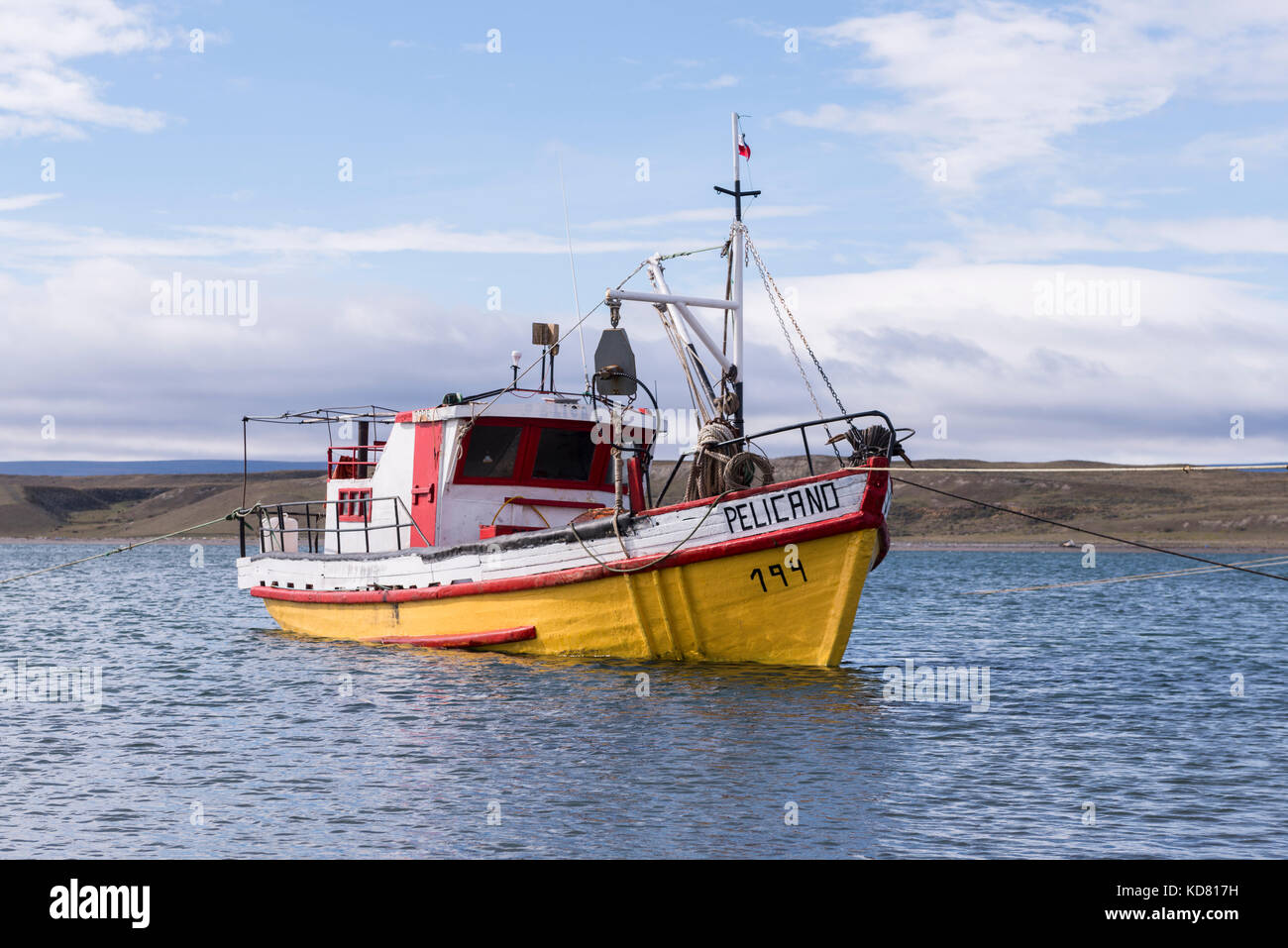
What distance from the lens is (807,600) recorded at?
58.5 ft

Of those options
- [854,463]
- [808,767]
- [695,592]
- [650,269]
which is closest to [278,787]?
[808,767]

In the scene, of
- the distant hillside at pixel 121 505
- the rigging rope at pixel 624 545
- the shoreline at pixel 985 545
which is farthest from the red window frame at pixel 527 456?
the distant hillside at pixel 121 505

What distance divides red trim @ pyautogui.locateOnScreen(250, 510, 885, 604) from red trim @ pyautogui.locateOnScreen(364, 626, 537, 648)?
2.13 ft

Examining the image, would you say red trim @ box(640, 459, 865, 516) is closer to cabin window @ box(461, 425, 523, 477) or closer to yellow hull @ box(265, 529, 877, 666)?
yellow hull @ box(265, 529, 877, 666)

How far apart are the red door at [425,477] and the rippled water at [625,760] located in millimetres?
2158

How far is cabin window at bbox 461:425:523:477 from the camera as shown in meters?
21.4

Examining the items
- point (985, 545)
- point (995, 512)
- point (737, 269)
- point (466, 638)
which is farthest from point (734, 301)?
point (995, 512)

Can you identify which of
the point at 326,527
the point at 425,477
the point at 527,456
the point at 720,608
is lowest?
the point at 720,608

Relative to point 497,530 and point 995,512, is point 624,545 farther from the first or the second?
point 995,512

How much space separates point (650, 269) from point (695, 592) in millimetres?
7844

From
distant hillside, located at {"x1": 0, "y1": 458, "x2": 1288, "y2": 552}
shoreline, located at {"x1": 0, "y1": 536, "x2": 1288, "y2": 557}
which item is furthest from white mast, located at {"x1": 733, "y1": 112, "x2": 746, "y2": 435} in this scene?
distant hillside, located at {"x1": 0, "y1": 458, "x2": 1288, "y2": 552}

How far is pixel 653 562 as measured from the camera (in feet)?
59.1

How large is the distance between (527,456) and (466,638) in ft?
10.7
